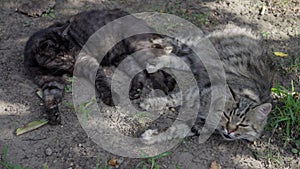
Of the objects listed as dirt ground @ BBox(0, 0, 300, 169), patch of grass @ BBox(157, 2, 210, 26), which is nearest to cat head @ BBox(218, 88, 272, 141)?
dirt ground @ BBox(0, 0, 300, 169)

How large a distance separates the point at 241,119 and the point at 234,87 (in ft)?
1.18

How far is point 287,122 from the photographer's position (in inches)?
138

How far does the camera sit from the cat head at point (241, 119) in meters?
3.28

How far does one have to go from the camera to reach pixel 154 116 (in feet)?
12.1

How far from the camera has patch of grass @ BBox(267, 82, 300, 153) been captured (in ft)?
11.5

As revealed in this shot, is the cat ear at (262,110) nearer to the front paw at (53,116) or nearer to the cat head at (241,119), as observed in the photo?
the cat head at (241,119)

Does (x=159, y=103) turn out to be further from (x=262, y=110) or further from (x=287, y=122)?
(x=287, y=122)

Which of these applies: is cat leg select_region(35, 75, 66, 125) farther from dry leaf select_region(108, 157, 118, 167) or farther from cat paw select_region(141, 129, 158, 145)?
cat paw select_region(141, 129, 158, 145)

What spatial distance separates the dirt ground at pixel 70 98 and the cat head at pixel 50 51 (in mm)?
259

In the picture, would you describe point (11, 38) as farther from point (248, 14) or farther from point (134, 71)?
point (248, 14)

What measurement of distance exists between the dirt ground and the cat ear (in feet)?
1.22

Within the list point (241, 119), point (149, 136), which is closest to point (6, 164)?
point (149, 136)

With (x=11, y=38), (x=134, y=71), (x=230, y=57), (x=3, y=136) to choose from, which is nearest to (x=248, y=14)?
(x=230, y=57)

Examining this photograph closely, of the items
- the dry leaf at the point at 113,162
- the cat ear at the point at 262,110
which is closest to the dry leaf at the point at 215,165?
the cat ear at the point at 262,110
